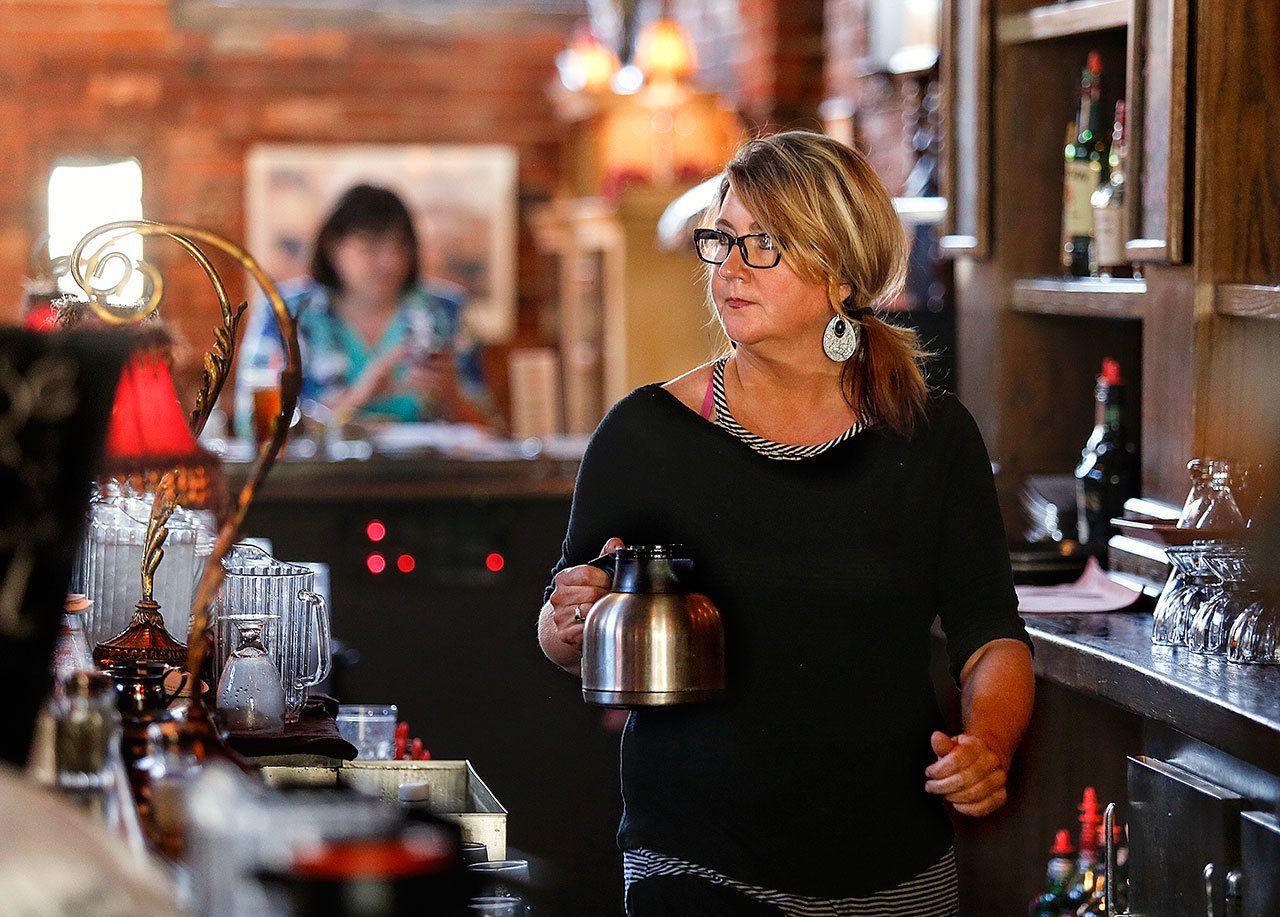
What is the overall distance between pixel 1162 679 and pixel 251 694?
119cm

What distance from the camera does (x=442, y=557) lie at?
5523mm

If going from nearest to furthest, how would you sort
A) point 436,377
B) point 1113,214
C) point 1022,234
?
point 1113,214 < point 1022,234 < point 436,377

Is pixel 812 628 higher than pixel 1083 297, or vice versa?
pixel 1083 297

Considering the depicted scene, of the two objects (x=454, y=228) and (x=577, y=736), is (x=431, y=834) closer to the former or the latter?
(x=577, y=736)

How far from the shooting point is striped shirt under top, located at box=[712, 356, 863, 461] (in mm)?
2326

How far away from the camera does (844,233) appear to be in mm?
2346

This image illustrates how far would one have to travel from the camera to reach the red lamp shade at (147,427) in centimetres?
172

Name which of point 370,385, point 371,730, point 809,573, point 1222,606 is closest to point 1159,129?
point 1222,606

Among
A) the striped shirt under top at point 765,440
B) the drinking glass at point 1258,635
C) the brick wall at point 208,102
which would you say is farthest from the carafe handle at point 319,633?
the brick wall at point 208,102

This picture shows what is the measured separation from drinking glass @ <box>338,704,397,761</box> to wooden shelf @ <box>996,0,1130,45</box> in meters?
1.85

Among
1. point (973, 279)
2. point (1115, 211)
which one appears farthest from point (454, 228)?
point (1115, 211)

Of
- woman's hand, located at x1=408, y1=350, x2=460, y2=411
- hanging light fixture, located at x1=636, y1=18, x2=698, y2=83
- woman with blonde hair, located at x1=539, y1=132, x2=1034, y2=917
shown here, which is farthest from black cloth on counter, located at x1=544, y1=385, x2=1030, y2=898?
hanging light fixture, located at x1=636, y1=18, x2=698, y2=83

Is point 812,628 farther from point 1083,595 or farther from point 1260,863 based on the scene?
point 1083,595

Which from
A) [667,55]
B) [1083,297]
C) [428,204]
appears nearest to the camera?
[1083,297]
